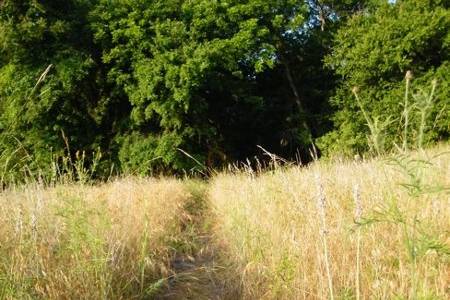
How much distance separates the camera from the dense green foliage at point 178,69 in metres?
16.4

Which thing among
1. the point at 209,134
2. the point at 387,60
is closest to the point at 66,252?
the point at 209,134

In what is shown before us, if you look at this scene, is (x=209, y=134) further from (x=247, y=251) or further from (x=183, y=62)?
(x=247, y=251)

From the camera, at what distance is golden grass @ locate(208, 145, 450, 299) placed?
2.41 meters

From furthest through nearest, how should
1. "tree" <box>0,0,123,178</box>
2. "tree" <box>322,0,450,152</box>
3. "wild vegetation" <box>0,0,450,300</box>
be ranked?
"tree" <box>322,0,450,152</box>, "tree" <box>0,0,123,178</box>, "wild vegetation" <box>0,0,450,300</box>

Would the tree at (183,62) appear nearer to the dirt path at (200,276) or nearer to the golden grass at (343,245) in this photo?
the dirt path at (200,276)

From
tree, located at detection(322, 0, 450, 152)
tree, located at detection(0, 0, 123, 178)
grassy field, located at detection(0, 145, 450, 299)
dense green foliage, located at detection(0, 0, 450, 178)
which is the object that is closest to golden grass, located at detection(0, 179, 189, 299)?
grassy field, located at detection(0, 145, 450, 299)

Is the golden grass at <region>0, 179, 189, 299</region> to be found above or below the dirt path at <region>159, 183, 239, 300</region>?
above

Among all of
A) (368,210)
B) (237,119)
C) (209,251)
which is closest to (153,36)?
(237,119)

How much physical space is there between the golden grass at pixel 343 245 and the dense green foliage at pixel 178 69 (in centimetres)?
1167

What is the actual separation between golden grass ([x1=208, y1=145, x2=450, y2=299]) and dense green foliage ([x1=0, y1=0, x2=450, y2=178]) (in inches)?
460

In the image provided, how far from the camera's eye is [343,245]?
3078mm

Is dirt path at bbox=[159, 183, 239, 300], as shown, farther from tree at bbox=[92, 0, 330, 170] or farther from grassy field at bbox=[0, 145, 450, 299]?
tree at bbox=[92, 0, 330, 170]

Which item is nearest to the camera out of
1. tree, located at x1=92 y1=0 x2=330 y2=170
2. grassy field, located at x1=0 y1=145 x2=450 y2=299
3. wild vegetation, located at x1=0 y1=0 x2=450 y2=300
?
grassy field, located at x1=0 y1=145 x2=450 y2=299

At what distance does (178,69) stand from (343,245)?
45.6 feet
